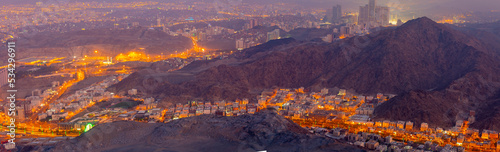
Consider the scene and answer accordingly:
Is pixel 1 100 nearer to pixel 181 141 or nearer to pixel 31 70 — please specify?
pixel 31 70

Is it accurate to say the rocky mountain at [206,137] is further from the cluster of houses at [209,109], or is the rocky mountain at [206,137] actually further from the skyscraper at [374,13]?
the skyscraper at [374,13]

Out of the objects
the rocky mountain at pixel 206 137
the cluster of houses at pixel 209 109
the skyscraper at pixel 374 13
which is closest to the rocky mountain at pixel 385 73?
the cluster of houses at pixel 209 109

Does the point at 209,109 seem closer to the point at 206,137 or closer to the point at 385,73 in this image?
the point at 206,137

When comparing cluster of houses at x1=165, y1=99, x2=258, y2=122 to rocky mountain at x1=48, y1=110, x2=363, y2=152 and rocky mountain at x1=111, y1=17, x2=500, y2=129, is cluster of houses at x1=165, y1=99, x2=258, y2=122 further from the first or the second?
rocky mountain at x1=48, y1=110, x2=363, y2=152

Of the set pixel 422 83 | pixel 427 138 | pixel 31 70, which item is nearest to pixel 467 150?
pixel 427 138

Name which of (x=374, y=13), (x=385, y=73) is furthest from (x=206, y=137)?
(x=374, y=13)
